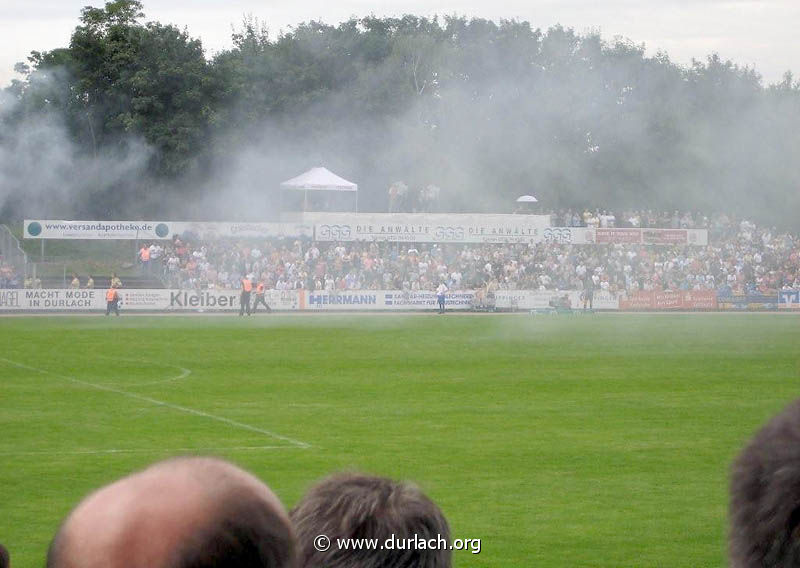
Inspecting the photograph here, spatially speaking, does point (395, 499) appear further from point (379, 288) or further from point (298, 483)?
point (379, 288)

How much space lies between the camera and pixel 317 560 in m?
2.25

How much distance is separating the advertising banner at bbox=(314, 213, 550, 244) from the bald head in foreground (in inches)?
1740

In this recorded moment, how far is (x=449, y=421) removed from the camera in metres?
14.6

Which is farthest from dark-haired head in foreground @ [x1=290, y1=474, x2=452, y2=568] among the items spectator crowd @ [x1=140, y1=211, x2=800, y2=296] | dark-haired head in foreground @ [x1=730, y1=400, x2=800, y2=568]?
spectator crowd @ [x1=140, y1=211, x2=800, y2=296]

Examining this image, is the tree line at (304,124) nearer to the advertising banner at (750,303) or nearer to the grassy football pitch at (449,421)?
the advertising banner at (750,303)

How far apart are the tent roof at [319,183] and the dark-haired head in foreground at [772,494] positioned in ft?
147

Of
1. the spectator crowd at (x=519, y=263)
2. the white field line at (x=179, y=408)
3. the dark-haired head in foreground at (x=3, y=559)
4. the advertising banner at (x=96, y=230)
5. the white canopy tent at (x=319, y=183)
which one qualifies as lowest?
the white field line at (x=179, y=408)

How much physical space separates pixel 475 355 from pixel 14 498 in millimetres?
14775

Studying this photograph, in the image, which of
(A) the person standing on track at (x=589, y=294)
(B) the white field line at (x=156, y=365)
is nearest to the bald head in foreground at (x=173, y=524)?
(B) the white field line at (x=156, y=365)

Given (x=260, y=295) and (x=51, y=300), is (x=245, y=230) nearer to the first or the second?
(x=260, y=295)

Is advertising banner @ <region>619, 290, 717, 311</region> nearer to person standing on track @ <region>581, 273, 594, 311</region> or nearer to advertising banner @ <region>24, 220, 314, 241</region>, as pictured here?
person standing on track @ <region>581, 273, 594, 311</region>

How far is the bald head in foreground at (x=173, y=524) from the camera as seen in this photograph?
1260 millimetres

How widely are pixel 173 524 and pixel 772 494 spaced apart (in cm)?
80

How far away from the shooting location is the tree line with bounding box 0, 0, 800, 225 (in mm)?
43406
